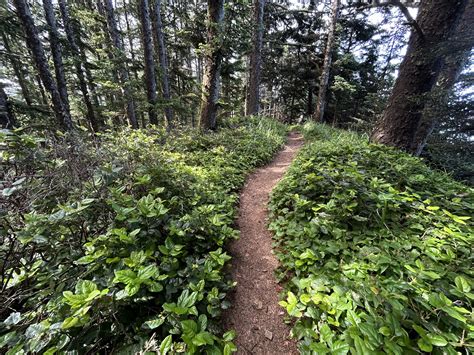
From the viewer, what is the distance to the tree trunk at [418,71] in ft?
13.2

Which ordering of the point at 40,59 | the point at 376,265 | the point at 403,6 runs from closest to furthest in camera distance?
the point at 376,265, the point at 403,6, the point at 40,59

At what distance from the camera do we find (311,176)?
11.8ft

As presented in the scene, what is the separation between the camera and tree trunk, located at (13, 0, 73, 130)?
4957 mm

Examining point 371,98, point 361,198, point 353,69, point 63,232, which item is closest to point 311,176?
point 361,198

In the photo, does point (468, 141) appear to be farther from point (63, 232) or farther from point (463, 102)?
point (63, 232)

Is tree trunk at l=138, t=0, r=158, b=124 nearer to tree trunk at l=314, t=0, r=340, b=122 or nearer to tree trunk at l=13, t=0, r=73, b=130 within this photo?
tree trunk at l=13, t=0, r=73, b=130

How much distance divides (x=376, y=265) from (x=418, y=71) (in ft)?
15.2

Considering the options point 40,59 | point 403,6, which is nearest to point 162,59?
point 40,59

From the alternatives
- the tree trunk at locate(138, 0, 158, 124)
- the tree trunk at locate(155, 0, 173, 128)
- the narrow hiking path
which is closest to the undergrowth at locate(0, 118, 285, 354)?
the narrow hiking path

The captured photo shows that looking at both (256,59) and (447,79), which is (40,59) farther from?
(447,79)

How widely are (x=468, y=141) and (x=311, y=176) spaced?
515cm

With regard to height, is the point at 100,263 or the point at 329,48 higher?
the point at 329,48

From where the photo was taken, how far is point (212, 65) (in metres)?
6.59

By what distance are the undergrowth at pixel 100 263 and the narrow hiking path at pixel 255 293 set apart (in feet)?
0.83
